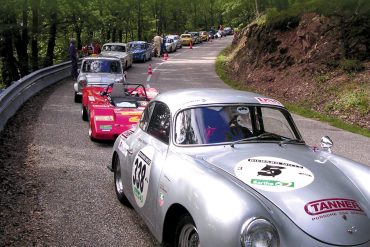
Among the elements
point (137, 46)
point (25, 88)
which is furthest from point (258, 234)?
point (137, 46)

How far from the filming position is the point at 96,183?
275 inches

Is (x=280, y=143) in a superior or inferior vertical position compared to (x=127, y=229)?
superior

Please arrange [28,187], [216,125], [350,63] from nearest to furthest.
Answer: [216,125] → [28,187] → [350,63]

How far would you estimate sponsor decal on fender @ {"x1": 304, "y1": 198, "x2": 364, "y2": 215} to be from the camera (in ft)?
11.6

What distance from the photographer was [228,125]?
4863 millimetres

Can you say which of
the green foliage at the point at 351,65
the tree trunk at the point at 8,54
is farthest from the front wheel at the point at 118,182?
the tree trunk at the point at 8,54

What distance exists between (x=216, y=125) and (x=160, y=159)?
69 centimetres

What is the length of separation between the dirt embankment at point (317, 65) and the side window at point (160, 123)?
875 cm

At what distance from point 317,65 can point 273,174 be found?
1444cm

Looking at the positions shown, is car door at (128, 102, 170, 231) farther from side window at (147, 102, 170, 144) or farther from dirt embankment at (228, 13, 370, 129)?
dirt embankment at (228, 13, 370, 129)

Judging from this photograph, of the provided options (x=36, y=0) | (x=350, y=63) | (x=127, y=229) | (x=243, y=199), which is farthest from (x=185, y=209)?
(x=36, y=0)

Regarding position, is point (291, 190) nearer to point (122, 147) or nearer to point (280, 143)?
point (280, 143)

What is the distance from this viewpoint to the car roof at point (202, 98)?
5055 millimetres

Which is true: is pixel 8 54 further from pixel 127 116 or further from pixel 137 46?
pixel 127 116
